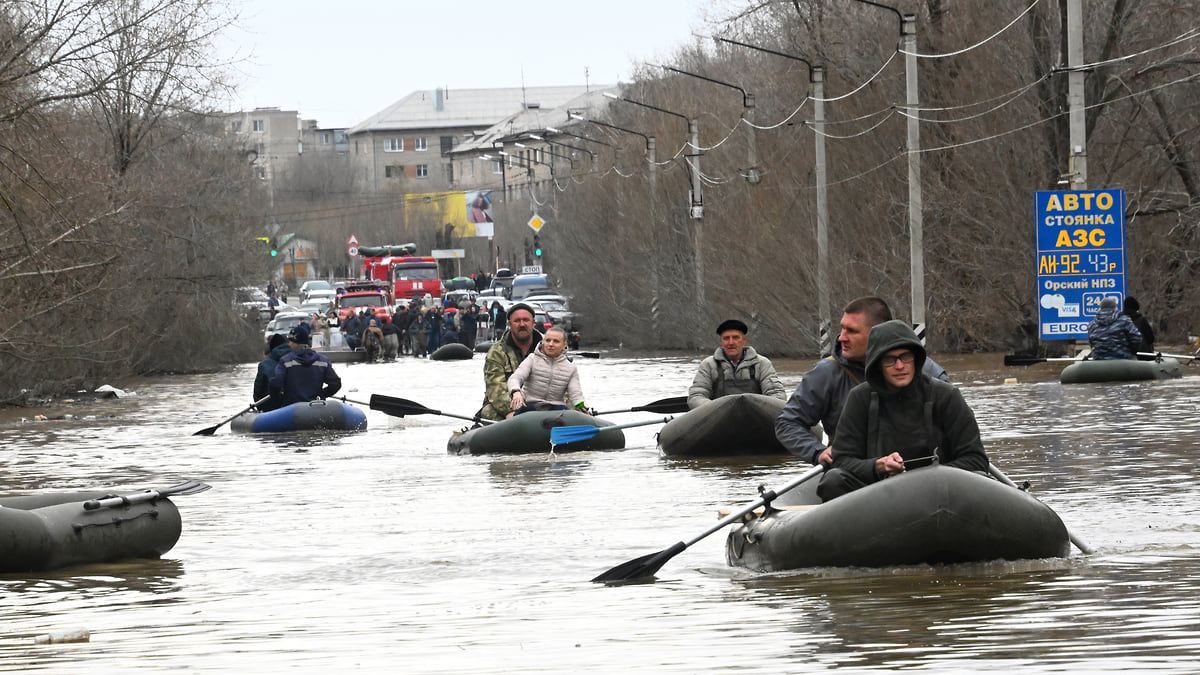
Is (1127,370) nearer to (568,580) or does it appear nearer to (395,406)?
(395,406)

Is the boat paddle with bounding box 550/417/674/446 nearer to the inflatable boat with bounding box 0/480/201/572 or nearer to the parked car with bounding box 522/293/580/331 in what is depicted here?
the inflatable boat with bounding box 0/480/201/572

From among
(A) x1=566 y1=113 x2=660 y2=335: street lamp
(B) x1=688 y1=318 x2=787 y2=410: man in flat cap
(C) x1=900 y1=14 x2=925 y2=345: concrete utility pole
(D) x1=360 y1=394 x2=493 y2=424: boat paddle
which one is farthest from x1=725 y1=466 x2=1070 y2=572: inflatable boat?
(A) x1=566 y1=113 x2=660 y2=335: street lamp

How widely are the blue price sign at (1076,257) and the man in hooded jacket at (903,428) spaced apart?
22589 mm

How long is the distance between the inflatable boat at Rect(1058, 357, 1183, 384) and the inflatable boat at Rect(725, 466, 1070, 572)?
19826mm

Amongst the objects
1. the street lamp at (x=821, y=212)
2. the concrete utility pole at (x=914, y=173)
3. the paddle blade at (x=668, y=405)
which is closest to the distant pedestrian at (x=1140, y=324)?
the concrete utility pole at (x=914, y=173)

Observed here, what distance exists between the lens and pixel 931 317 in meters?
44.4

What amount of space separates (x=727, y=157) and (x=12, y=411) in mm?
25670

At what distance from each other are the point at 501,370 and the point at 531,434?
75cm

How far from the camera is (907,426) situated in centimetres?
1055

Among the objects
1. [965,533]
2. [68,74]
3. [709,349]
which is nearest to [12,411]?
[68,74]

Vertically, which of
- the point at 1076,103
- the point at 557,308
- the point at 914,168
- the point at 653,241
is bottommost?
the point at 557,308

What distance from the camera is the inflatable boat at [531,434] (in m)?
21.1

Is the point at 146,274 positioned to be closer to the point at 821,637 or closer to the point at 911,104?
the point at 911,104

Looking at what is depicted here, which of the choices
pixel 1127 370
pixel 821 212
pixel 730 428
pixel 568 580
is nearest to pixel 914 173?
pixel 821 212
